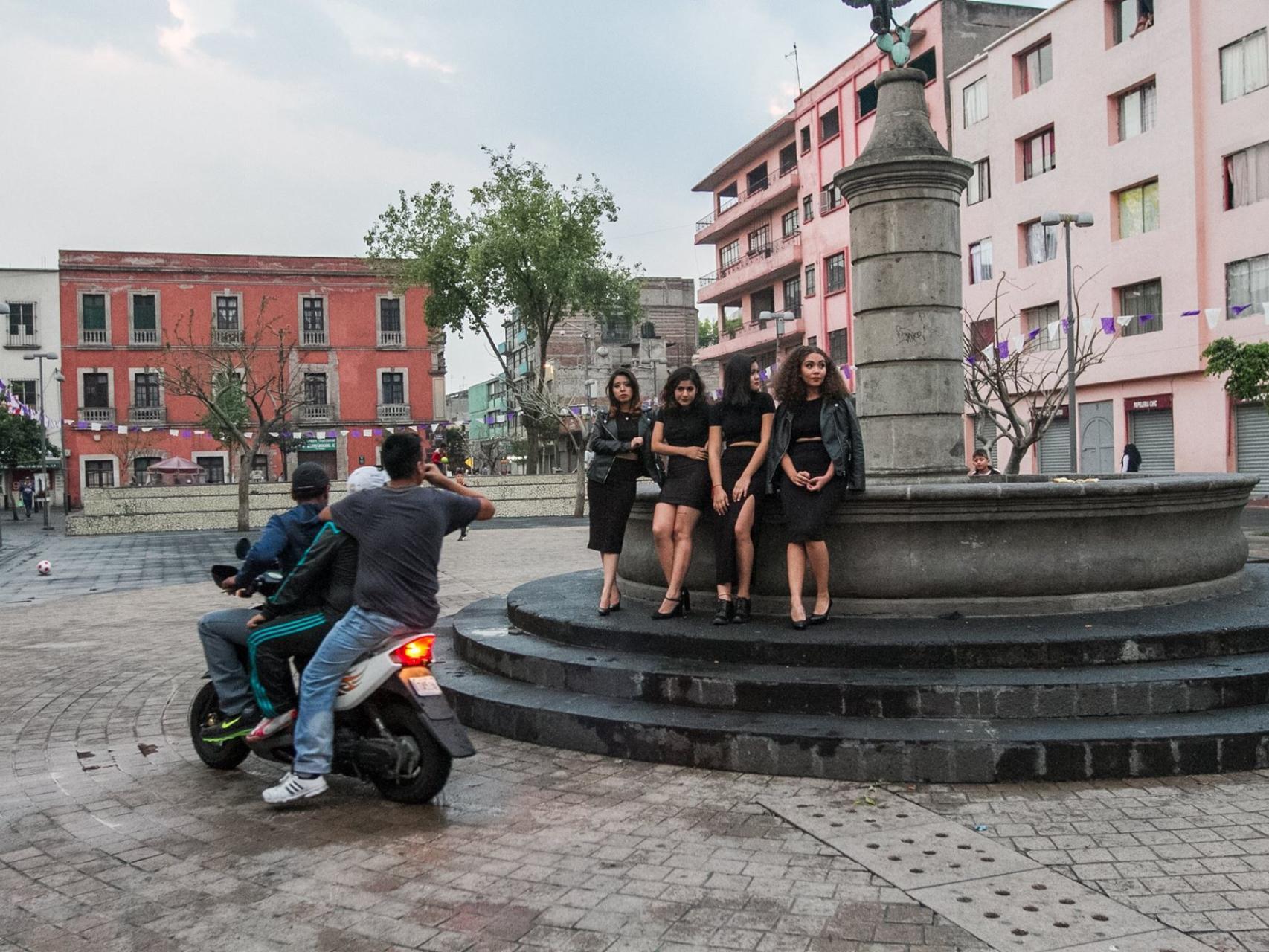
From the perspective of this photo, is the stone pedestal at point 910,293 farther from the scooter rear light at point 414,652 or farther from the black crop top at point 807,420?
the scooter rear light at point 414,652

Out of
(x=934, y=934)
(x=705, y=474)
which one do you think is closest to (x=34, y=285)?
(x=705, y=474)

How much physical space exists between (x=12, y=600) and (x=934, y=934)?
14475 mm

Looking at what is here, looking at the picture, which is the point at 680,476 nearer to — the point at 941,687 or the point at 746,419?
the point at 746,419

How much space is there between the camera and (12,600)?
14461 millimetres

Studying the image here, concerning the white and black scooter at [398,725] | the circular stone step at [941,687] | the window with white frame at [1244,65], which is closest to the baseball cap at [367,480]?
the white and black scooter at [398,725]

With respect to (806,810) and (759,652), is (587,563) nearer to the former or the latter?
(759,652)

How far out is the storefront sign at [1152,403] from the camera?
28625 mm

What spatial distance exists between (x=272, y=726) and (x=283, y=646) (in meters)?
0.43

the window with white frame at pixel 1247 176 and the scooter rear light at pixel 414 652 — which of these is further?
the window with white frame at pixel 1247 176

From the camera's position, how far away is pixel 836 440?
6.41 m

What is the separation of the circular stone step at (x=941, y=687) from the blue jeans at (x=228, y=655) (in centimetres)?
190

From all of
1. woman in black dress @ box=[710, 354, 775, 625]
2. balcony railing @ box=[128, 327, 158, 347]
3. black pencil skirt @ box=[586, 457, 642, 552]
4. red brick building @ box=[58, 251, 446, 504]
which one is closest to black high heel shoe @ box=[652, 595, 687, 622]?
woman in black dress @ box=[710, 354, 775, 625]

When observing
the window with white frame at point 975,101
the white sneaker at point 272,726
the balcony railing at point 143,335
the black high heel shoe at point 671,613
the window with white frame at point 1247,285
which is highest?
the window with white frame at point 975,101

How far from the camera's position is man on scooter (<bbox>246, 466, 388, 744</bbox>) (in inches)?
193
